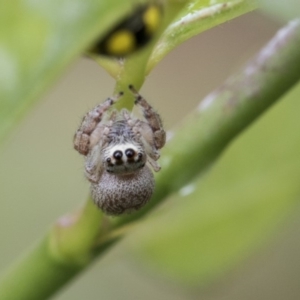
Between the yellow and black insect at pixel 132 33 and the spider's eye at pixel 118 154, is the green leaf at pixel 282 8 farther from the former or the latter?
the spider's eye at pixel 118 154

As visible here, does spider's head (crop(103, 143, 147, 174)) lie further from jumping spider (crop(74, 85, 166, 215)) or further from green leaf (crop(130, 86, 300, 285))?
green leaf (crop(130, 86, 300, 285))

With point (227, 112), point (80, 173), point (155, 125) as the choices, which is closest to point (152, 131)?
point (155, 125)

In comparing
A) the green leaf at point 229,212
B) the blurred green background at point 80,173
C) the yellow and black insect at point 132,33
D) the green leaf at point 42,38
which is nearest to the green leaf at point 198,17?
the yellow and black insect at point 132,33

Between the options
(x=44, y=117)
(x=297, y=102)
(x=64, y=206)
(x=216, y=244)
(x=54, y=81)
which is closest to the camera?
(x=54, y=81)

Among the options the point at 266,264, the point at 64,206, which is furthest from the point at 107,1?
the point at 266,264

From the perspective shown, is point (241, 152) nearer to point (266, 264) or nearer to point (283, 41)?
point (283, 41)

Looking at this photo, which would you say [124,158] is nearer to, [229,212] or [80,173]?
[229,212]
